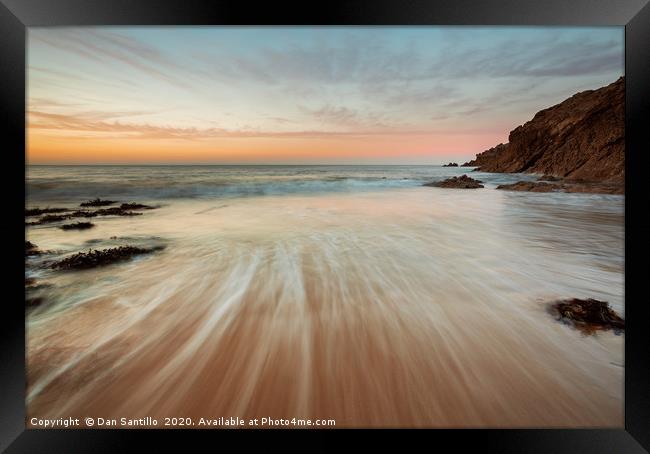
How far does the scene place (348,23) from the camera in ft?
5.10

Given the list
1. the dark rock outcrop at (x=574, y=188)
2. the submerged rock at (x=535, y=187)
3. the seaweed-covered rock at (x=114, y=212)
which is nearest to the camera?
the seaweed-covered rock at (x=114, y=212)

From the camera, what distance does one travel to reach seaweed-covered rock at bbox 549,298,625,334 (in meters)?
2.02

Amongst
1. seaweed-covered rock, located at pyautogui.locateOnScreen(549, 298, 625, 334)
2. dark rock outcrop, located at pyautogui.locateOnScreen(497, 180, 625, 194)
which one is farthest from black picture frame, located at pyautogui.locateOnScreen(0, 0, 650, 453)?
dark rock outcrop, located at pyautogui.locateOnScreen(497, 180, 625, 194)

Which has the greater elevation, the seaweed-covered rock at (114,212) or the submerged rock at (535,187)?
the submerged rock at (535,187)

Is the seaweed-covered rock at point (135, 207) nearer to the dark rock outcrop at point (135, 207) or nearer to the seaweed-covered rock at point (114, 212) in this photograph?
the dark rock outcrop at point (135, 207)

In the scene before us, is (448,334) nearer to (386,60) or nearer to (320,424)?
(320,424)

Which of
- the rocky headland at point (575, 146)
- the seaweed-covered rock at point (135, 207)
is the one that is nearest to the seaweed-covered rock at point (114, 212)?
the seaweed-covered rock at point (135, 207)

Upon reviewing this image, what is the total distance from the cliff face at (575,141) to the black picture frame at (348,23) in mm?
10371

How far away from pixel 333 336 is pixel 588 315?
1836mm

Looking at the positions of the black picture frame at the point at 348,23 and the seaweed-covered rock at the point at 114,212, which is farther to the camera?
the seaweed-covered rock at the point at 114,212

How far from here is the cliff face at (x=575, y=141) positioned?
1220 centimetres

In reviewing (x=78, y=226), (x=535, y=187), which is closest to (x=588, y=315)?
(x=78, y=226)

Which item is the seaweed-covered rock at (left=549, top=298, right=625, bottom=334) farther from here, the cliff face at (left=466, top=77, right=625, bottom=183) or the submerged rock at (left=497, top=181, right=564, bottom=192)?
the cliff face at (left=466, top=77, right=625, bottom=183)

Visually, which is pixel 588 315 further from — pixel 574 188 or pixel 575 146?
pixel 575 146
